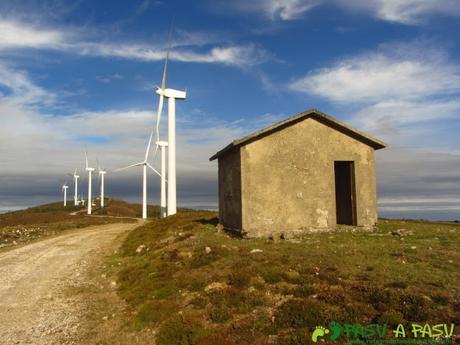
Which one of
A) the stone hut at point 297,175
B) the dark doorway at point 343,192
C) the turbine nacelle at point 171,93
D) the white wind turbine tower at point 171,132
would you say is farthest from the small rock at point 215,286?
the turbine nacelle at point 171,93

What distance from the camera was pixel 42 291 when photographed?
48.5 feet

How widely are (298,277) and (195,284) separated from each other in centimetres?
346

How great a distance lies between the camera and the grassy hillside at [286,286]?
8.80 metres

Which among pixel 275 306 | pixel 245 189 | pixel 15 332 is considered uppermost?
pixel 245 189

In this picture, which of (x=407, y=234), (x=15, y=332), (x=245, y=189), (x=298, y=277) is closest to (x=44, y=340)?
(x=15, y=332)

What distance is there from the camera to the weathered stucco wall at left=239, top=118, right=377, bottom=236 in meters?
20.0

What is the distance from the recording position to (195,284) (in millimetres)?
12617

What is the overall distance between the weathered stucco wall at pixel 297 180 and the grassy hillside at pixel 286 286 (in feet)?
5.73

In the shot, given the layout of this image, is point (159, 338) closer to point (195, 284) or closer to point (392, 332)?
point (195, 284)

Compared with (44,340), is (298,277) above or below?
above

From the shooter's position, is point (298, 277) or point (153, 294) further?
point (153, 294)

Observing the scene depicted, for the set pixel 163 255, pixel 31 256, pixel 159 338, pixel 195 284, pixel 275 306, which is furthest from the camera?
pixel 31 256

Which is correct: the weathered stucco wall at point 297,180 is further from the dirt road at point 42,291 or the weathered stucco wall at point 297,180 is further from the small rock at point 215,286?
the dirt road at point 42,291

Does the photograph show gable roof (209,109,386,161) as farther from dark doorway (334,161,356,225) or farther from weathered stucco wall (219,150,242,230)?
dark doorway (334,161,356,225)
